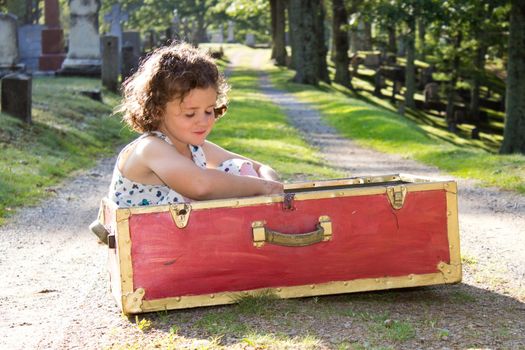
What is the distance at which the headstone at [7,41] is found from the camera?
76.6ft

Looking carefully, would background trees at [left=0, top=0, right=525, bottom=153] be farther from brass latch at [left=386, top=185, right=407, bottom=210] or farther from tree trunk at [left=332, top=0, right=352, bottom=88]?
→ brass latch at [left=386, top=185, right=407, bottom=210]

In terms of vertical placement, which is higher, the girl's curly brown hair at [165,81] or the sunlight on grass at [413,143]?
the girl's curly brown hair at [165,81]

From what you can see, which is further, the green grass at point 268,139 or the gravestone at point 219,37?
the gravestone at point 219,37

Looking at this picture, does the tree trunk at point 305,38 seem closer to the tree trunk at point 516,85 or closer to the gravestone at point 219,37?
the tree trunk at point 516,85

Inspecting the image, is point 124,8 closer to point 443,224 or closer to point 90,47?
point 90,47

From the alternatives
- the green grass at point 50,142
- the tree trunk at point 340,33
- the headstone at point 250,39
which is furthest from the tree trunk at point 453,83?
the headstone at point 250,39

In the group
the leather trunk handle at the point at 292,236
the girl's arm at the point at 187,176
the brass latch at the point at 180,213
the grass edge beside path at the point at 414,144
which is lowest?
the grass edge beside path at the point at 414,144

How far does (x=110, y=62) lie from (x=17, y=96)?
8963mm

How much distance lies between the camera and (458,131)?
39938 millimetres

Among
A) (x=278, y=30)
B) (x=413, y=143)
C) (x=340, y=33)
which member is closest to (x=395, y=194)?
(x=413, y=143)

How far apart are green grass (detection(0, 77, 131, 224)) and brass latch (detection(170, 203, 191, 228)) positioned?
469cm

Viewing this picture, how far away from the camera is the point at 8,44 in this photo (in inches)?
928

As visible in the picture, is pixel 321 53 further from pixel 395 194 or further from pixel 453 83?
pixel 395 194

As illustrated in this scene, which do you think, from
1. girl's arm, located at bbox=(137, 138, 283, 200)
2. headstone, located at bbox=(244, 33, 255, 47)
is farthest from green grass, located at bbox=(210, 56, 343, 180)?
headstone, located at bbox=(244, 33, 255, 47)
